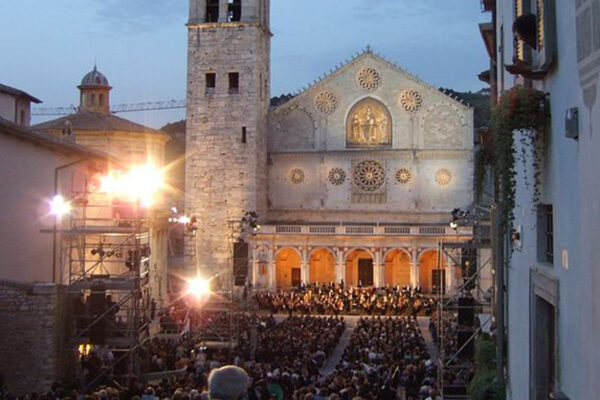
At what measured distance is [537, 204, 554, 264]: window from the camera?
8.74 m

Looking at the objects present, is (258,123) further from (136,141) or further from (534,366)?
(534,366)

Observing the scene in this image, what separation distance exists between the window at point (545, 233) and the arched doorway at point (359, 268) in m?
37.7

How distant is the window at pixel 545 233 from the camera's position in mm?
8742

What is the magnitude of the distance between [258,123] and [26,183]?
26156mm

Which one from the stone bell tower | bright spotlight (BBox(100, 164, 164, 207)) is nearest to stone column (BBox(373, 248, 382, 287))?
the stone bell tower

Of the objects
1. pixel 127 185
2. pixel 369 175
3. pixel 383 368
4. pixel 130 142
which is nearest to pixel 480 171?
pixel 383 368

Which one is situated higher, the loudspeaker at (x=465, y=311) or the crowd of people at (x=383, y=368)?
the loudspeaker at (x=465, y=311)

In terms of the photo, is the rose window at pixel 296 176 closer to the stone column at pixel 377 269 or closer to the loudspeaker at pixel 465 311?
the stone column at pixel 377 269

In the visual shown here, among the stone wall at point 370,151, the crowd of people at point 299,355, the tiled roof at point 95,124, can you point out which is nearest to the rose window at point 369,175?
the stone wall at point 370,151

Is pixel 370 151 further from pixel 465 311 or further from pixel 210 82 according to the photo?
pixel 465 311

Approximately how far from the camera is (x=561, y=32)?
734 centimetres

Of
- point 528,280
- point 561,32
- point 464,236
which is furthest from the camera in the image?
point 464,236

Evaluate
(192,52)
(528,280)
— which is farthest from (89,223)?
(528,280)

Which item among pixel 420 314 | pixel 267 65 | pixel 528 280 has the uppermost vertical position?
pixel 267 65
